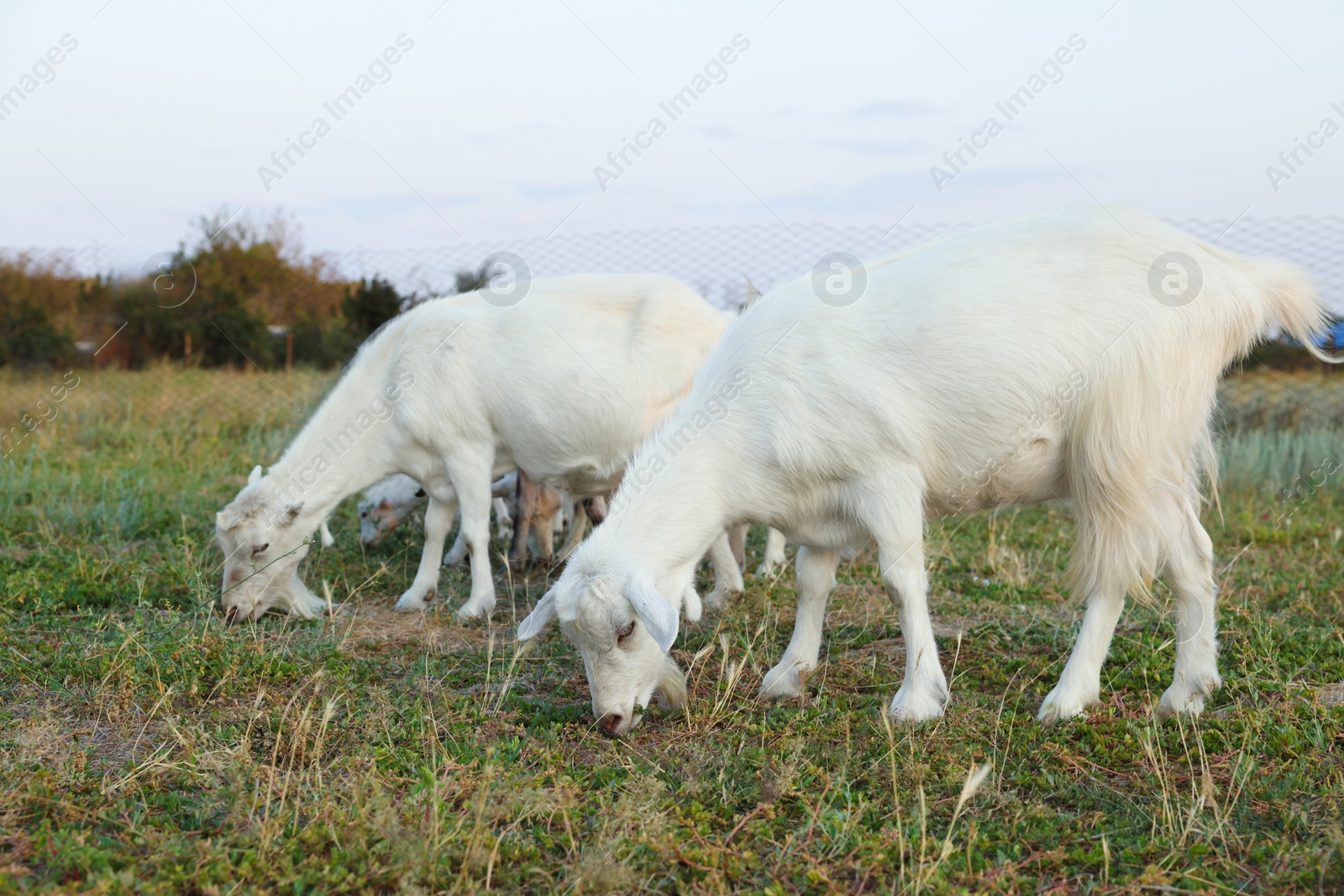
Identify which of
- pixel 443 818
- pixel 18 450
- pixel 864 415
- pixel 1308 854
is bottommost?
pixel 18 450

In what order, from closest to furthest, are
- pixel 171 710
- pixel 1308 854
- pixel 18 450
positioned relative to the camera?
1. pixel 1308 854
2. pixel 171 710
3. pixel 18 450

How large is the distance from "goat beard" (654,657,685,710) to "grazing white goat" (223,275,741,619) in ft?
7.72

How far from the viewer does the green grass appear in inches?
121

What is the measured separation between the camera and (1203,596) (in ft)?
15.1

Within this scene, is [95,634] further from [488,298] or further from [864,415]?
[864,415]

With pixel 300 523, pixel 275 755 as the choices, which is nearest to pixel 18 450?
pixel 300 523

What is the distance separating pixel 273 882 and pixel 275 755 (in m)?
0.84

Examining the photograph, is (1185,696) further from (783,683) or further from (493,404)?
(493,404)

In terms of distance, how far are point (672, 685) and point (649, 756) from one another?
392 mm

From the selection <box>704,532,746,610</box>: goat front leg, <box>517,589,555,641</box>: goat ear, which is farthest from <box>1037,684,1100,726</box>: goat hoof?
<box>704,532,746,610</box>: goat front leg

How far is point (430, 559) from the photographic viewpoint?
6.71m

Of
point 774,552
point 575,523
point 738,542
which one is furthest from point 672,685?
point 575,523

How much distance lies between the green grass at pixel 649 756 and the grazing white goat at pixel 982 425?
37cm

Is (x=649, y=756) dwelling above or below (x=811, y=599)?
below
